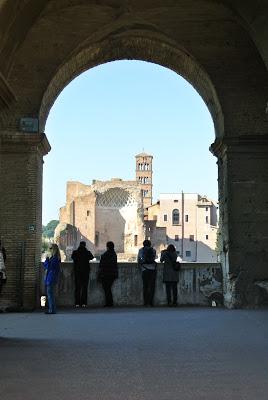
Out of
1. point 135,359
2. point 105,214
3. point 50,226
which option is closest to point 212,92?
point 135,359

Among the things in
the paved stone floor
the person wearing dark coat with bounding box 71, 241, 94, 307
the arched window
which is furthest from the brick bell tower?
the paved stone floor

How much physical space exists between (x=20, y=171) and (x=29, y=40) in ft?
10.8

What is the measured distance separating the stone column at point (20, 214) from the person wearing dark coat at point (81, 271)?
3.49 feet

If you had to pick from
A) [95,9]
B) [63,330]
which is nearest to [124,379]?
[63,330]

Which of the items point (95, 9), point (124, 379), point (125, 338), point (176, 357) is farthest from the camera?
point (95, 9)

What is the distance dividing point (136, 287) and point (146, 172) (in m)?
91.4

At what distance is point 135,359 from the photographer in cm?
755

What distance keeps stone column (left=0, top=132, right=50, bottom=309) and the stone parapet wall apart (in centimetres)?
122

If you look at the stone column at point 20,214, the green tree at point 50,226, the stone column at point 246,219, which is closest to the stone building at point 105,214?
the stone column at point 20,214

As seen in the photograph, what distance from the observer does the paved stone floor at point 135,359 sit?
5781mm

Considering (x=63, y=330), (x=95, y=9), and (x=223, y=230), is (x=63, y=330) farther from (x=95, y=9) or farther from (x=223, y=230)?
(x=95, y=9)

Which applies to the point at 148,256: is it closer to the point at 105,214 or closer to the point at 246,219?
the point at 246,219

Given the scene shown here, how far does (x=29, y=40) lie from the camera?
1662 centimetres

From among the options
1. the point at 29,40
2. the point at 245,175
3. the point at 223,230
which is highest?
the point at 29,40
